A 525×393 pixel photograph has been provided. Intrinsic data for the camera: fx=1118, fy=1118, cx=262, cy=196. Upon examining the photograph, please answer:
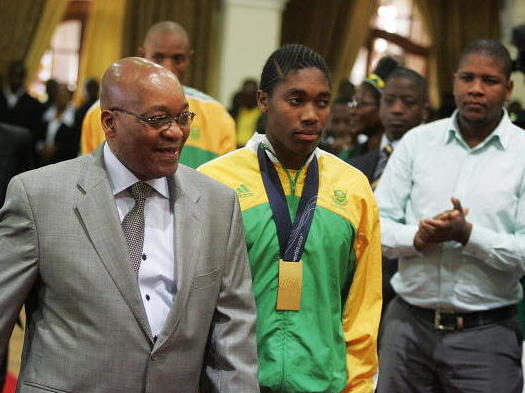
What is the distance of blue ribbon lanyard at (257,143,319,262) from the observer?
10.4 feet

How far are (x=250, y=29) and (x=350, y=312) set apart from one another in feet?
33.7

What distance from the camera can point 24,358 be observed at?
284cm

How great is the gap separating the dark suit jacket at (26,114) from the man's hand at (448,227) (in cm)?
800

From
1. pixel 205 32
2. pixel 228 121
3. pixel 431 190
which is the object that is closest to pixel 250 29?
pixel 205 32

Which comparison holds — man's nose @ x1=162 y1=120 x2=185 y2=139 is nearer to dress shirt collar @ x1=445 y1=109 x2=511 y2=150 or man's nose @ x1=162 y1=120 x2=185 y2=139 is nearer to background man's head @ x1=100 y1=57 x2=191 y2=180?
background man's head @ x1=100 y1=57 x2=191 y2=180

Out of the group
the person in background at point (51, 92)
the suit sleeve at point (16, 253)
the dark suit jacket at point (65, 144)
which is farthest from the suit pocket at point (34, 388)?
the person in background at point (51, 92)

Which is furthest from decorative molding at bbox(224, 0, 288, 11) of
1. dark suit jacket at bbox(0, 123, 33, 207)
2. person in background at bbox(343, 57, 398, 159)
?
dark suit jacket at bbox(0, 123, 33, 207)

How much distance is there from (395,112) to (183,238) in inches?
95.4

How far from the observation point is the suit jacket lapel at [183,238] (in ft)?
9.18

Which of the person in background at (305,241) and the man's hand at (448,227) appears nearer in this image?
the person in background at (305,241)

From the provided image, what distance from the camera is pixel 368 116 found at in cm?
556

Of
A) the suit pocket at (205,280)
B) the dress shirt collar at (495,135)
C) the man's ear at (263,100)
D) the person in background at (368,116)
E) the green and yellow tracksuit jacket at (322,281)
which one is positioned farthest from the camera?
the person in background at (368,116)

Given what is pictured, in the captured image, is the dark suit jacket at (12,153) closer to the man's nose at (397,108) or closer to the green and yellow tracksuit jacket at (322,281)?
the man's nose at (397,108)

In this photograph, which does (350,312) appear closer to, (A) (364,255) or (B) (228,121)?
(A) (364,255)
